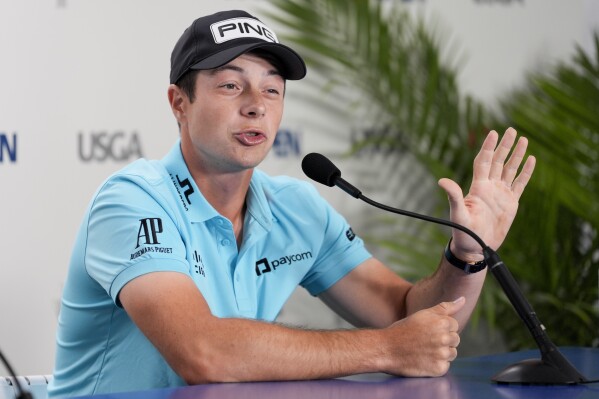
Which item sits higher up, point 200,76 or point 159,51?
point 200,76

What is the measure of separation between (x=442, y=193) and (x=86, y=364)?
6.12 ft

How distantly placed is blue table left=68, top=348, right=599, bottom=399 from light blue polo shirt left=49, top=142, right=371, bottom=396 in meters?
0.30

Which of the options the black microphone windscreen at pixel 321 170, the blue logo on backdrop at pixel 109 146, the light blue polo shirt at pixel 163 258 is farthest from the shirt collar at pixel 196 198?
the blue logo on backdrop at pixel 109 146

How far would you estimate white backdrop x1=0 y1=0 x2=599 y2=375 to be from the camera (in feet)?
8.81

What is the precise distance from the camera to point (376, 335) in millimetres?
1694

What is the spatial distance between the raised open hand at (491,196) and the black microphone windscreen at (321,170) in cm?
30

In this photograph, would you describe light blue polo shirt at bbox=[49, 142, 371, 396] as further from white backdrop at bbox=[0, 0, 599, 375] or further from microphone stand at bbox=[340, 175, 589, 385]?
white backdrop at bbox=[0, 0, 599, 375]

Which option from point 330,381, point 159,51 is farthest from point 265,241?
point 159,51

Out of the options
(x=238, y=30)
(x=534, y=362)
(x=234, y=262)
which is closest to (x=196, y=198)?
(x=234, y=262)

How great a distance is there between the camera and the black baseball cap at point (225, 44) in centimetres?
200

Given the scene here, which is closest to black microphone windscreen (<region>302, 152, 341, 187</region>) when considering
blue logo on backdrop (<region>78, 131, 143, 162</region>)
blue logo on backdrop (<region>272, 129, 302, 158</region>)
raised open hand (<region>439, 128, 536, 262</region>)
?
raised open hand (<region>439, 128, 536, 262</region>)

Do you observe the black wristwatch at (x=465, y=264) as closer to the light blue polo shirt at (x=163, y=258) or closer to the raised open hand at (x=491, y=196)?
the raised open hand at (x=491, y=196)

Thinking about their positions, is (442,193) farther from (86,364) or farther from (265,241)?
(86,364)

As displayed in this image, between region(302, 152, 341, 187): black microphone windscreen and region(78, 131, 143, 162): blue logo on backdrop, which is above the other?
region(302, 152, 341, 187): black microphone windscreen
